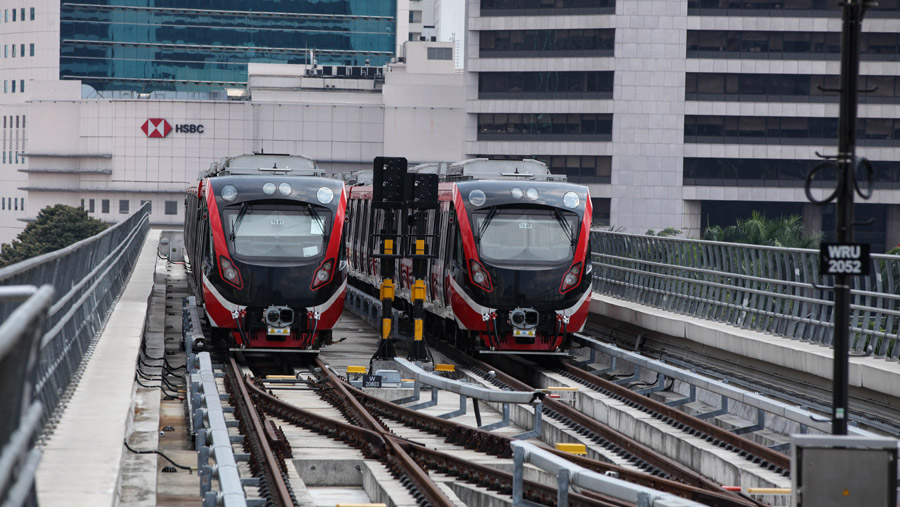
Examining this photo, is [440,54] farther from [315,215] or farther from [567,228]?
[315,215]

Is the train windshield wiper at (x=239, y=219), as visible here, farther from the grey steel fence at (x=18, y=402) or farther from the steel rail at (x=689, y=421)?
the grey steel fence at (x=18, y=402)

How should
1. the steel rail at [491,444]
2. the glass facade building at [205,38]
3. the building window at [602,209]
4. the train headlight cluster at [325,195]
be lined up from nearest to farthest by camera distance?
the steel rail at [491,444] → the train headlight cluster at [325,195] → the building window at [602,209] → the glass facade building at [205,38]

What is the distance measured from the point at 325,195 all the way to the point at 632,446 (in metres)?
7.88

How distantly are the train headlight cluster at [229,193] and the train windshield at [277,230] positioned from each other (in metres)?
0.14

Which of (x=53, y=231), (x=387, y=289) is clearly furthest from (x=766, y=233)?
(x=53, y=231)

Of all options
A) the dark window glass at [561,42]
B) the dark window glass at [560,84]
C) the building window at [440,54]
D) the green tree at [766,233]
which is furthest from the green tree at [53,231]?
the green tree at [766,233]

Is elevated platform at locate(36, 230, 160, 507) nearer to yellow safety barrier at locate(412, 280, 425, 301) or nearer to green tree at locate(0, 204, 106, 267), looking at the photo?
yellow safety barrier at locate(412, 280, 425, 301)

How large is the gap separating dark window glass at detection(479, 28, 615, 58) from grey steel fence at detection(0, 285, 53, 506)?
3144 inches

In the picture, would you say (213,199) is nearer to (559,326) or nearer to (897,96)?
(559,326)

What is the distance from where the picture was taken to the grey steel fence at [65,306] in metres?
7.96

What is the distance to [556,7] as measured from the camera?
82.4 meters

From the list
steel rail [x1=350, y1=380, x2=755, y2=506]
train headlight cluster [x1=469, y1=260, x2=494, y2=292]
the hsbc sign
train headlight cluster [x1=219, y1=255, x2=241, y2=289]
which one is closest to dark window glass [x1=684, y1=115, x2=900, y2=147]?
the hsbc sign

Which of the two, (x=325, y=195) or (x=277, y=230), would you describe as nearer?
(x=277, y=230)

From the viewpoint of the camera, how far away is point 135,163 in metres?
112
